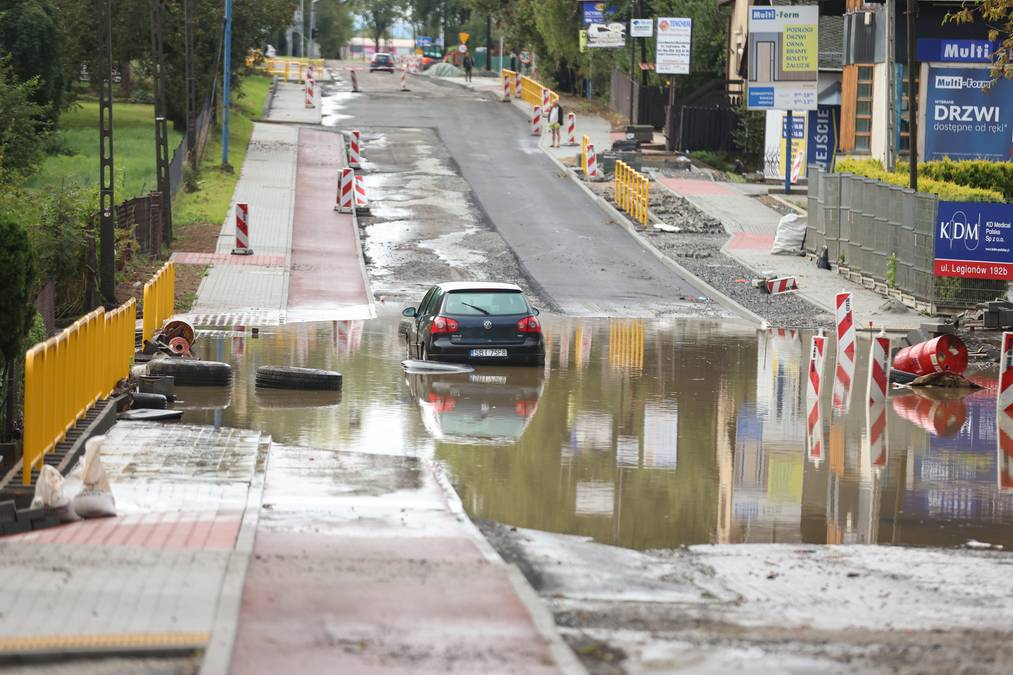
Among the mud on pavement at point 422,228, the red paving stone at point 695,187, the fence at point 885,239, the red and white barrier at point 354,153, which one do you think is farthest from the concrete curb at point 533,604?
the red and white barrier at point 354,153

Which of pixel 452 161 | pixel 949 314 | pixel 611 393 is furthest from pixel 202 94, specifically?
pixel 611 393

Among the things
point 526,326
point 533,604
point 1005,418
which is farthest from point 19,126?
point 533,604

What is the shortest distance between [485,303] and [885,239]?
477 inches

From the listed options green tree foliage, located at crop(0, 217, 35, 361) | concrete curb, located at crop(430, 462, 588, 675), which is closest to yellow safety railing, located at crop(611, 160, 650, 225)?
green tree foliage, located at crop(0, 217, 35, 361)

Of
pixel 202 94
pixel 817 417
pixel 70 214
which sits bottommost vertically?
pixel 817 417

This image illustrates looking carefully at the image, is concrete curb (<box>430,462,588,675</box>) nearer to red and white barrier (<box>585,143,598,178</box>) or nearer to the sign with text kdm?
the sign with text kdm

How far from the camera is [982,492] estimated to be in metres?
13.4

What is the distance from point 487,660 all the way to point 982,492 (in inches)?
301

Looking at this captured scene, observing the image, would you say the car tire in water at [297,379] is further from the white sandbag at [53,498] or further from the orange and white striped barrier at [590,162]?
the orange and white striped barrier at [590,162]

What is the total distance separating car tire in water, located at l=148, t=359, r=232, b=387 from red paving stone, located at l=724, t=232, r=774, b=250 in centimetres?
2004

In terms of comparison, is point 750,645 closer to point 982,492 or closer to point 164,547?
point 164,547

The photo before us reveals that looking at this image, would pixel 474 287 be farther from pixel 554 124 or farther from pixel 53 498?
pixel 554 124

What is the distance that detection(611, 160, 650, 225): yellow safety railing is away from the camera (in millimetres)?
39594

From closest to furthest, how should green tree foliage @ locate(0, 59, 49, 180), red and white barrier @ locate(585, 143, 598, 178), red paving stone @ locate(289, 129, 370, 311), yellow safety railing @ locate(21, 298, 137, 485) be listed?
yellow safety railing @ locate(21, 298, 137, 485), red paving stone @ locate(289, 129, 370, 311), green tree foliage @ locate(0, 59, 49, 180), red and white barrier @ locate(585, 143, 598, 178)
